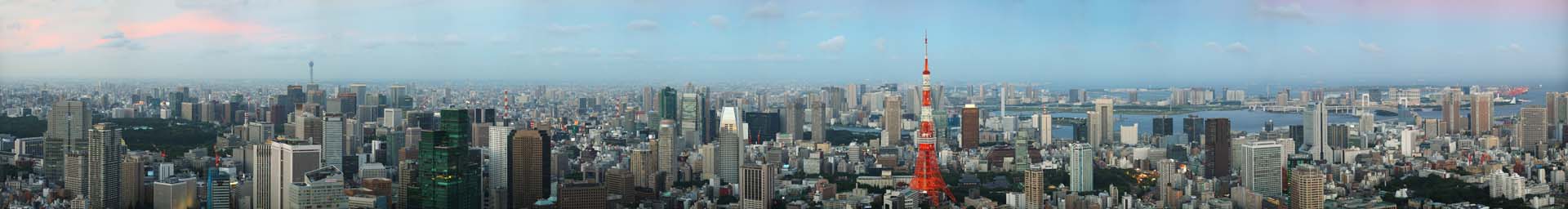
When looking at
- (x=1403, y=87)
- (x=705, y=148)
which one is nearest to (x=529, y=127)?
(x=705, y=148)

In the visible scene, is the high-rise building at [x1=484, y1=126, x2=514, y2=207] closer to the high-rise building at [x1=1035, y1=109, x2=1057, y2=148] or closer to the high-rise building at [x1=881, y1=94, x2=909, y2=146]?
the high-rise building at [x1=881, y1=94, x2=909, y2=146]

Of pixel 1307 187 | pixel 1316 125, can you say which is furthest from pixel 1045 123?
pixel 1307 187

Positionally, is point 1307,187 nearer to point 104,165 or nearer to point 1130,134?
point 1130,134

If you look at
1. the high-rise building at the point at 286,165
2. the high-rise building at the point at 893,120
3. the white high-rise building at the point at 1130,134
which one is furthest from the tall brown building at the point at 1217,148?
the high-rise building at the point at 286,165

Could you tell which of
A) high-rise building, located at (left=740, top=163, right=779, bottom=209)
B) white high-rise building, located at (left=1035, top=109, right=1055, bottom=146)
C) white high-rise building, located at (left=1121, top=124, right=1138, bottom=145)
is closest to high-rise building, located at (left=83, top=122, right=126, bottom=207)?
high-rise building, located at (left=740, top=163, right=779, bottom=209)

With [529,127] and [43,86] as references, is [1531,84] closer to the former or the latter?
[529,127]

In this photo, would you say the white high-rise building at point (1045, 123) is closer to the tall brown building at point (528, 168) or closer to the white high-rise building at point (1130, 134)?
the white high-rise building at point (1130, 134)
